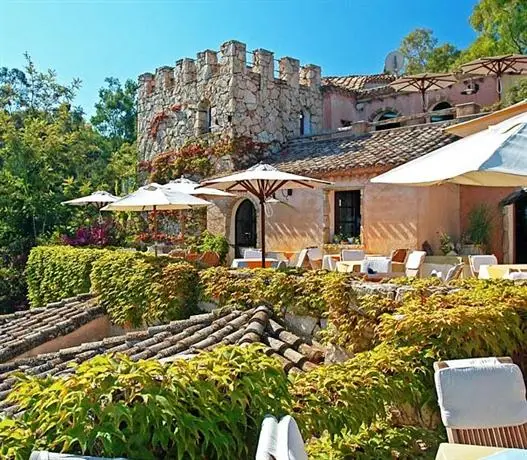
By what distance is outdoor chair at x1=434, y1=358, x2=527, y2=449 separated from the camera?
3.29 metres

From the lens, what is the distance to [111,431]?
2.51 metres

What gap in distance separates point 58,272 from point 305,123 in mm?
11375

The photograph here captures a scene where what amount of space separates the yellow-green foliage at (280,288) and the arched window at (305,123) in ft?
43.7

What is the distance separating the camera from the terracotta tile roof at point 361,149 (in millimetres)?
14930

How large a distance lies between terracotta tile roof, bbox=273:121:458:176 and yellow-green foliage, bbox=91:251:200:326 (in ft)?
24.2

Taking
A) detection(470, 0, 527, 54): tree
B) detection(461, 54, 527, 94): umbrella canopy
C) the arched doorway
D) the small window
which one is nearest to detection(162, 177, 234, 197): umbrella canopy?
the small window

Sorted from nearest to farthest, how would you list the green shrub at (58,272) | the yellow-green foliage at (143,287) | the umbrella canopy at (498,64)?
the yellow-green foliage at (143,287), the green shrub at (58,272), the umbrella canopy at (498,64)

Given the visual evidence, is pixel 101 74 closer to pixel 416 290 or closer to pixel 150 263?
pixel 150 263

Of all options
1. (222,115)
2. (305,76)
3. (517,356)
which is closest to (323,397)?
(517,356)

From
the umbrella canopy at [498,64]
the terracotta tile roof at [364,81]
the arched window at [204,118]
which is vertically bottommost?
the arched window at [204,118]

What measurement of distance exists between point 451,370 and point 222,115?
1666cm

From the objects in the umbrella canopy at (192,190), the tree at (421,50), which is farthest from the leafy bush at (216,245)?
the tree at (421,50)

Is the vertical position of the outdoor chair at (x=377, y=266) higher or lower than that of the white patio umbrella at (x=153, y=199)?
lower

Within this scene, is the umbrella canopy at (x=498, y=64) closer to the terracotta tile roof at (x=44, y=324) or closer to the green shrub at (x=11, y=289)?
the terracotta tile roof at (x=44, y=324)
